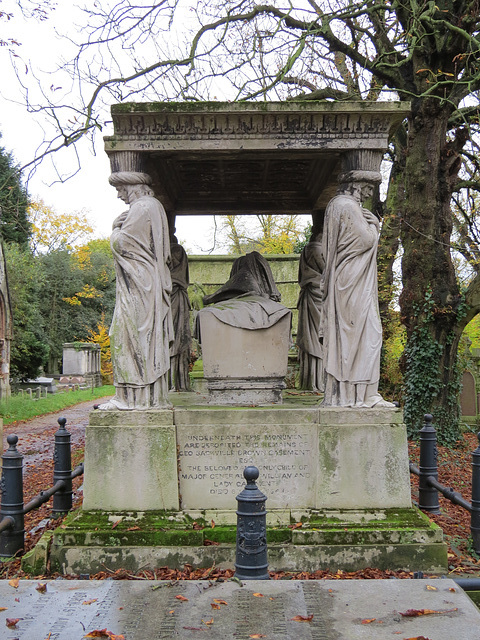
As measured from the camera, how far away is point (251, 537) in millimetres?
3658

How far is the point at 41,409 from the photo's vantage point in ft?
73.6

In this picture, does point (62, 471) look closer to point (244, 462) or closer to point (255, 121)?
point (244, 462)

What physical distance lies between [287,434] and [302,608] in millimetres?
2174

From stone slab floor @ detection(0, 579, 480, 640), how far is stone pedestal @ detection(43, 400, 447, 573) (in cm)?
135

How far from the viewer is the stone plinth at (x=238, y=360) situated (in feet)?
20.0

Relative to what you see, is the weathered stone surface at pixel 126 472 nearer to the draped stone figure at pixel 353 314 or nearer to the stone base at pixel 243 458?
the stone base at pixel 243 458

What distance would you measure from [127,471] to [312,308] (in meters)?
3.23

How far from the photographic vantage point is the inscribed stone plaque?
5289 millimetres

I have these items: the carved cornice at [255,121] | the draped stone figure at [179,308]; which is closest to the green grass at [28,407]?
the draped stone figure at [179,308]

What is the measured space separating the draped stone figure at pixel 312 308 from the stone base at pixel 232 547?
2620 millimetres

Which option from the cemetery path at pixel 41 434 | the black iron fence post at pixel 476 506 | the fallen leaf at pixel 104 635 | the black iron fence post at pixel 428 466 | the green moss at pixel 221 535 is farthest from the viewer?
the cemetery path at pixel 41 434

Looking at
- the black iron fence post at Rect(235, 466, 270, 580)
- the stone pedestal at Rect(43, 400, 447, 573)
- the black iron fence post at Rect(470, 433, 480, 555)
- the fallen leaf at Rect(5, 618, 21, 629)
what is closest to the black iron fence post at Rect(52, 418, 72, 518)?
the stone pedestal at Rect(43, 400, 447, 573)

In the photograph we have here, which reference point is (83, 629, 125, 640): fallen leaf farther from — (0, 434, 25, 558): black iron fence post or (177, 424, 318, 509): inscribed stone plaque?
(0, 434, 25, 558): black iron fence post

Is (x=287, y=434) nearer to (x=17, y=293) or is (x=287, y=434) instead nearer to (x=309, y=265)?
(x=309, y=265)
